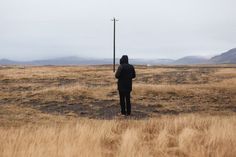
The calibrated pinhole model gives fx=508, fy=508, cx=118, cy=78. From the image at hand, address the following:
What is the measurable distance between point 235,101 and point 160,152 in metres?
16.3

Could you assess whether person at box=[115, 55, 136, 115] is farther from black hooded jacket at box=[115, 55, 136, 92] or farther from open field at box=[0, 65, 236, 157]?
open field at box=[0, 65, 236, 157]

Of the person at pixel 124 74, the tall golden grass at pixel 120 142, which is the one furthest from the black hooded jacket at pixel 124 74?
the tall golden grass at pixel 120 142

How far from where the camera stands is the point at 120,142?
10375mm

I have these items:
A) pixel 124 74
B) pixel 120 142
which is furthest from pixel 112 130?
pixel 124 74

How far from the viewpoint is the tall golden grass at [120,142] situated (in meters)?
8.99

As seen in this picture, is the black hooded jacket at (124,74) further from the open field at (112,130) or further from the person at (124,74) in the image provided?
the open field at (112,130)

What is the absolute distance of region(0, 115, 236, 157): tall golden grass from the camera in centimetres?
899

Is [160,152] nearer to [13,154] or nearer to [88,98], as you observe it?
[13,154]

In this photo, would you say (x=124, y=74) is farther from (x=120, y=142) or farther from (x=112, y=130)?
(x=120, y=142)

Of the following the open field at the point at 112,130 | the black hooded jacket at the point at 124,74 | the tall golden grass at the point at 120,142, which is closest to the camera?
the tall golden grass at the point at 120,142

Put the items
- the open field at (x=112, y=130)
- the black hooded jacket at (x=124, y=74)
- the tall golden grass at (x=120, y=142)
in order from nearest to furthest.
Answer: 1. the tall golden grass at (x=120, y=142)
2. the open field at (x=112, y=130)
3. the black hooded jacket at (x=124, y=74)

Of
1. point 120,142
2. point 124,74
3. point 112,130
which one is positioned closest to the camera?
point 120,142

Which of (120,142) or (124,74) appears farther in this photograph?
(124,74)

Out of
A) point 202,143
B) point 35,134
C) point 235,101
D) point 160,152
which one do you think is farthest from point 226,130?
point 235,101
